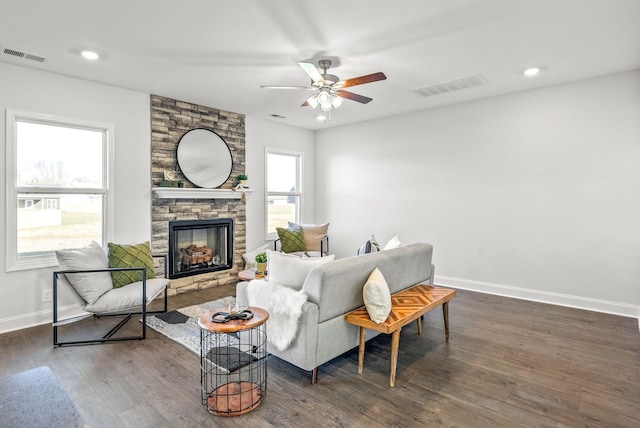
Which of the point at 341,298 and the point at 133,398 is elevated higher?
the point at 341,298

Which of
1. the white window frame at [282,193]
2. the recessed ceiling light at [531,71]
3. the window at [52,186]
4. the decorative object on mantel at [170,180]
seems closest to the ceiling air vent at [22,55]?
the window at [52,186]

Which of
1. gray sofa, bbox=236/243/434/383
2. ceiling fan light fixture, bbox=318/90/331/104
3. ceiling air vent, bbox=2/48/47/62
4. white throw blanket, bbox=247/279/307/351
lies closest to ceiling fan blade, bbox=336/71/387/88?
ceiling fan light fixture, bbox=318/90/331/104

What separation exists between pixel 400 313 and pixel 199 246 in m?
3.73

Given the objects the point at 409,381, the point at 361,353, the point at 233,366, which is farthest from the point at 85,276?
the point at 409,381

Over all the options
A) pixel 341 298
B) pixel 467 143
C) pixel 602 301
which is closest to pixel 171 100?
pixel 341 298

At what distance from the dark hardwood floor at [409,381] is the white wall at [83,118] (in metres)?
0.37

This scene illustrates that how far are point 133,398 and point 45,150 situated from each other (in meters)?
3.17

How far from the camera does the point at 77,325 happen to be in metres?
3.89

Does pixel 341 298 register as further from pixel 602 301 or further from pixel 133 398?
pixel 602 301

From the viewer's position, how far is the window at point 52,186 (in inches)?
150

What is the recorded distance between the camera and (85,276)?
3.46m

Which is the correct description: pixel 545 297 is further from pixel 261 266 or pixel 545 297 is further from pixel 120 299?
pixel 120 299

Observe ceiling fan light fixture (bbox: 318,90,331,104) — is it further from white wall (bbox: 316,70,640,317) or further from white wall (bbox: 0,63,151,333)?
white wall (bbox: 316,70,640,317)

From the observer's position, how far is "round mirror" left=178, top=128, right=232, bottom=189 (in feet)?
17.2
